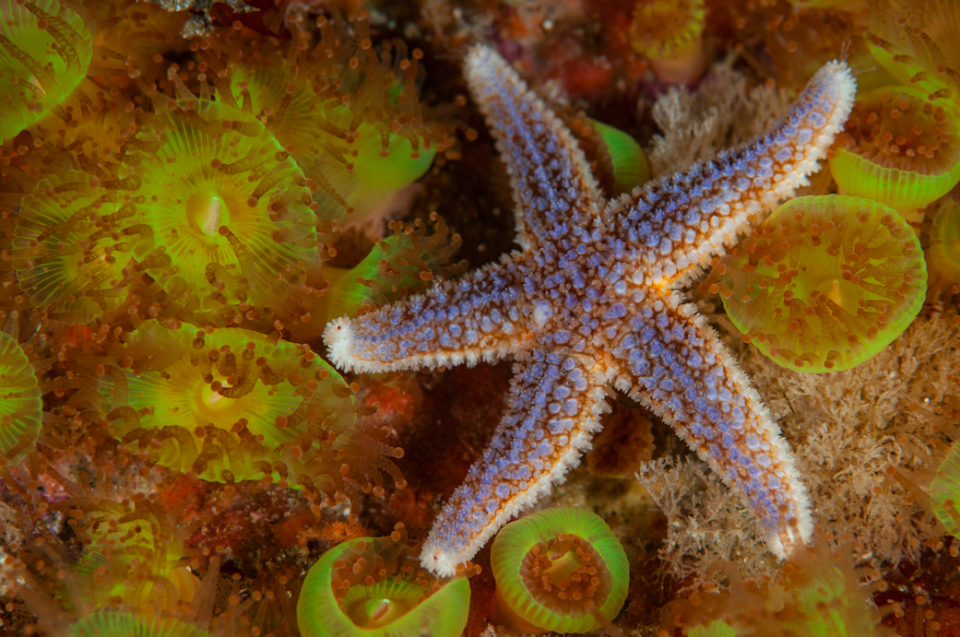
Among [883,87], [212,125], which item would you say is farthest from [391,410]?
Answer: [883,87]

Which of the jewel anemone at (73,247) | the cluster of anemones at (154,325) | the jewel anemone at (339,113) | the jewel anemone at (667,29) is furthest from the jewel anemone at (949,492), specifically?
the jewel anemone at (73,247)

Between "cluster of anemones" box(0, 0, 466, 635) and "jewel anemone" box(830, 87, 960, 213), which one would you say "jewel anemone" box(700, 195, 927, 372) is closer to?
"jewel anemone" box(830, 87, 960, 213)

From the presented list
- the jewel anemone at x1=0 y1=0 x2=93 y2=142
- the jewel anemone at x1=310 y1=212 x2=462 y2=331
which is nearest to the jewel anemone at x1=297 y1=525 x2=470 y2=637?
the jewel anemone at x1=310 y1=212 x2=462 y2=331

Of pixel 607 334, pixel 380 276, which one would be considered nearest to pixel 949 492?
pixel 607 334

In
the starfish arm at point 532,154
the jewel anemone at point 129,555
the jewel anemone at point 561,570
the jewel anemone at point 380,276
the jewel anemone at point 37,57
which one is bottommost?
the jewel anemone at point 561,570

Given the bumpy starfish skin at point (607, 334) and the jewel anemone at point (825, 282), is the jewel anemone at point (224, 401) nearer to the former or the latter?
the bumpy starfish skin at point (607, 334)

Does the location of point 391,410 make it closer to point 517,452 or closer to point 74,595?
point 517,452
